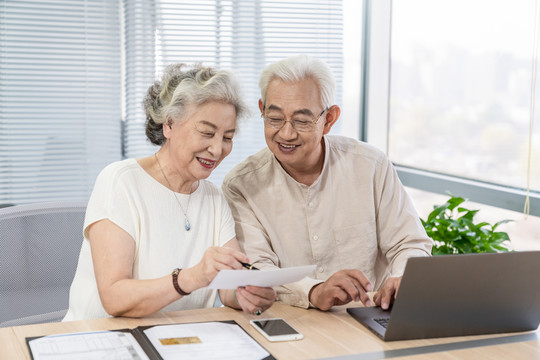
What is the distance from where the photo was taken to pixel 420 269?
4.78 ft

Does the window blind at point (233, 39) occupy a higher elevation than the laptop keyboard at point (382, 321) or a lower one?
higher

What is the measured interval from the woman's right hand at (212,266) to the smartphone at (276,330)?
6.8 inches

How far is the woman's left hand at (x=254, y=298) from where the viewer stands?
68.0 inches

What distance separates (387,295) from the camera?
6.06 feet

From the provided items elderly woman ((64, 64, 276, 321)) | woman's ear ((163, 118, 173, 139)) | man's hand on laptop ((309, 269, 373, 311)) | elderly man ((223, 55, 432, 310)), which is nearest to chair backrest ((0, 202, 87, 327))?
elderly woman ((64, 64, 276, 321))

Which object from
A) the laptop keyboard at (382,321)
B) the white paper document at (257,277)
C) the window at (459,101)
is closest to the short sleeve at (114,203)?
the white paper document at (257,277)

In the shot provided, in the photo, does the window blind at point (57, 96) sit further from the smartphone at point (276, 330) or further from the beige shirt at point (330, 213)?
the smartphone at point (276, 330)

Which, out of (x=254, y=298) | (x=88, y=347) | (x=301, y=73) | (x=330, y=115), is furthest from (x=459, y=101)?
(x=88, y=347)

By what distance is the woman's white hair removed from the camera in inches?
84.4

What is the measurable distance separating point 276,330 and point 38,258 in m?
0.88

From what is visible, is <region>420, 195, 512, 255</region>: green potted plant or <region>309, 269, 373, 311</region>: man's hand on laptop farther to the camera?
<region>420, 195, 512, 255</region>: green potted plant

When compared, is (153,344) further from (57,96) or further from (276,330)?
(57,96)

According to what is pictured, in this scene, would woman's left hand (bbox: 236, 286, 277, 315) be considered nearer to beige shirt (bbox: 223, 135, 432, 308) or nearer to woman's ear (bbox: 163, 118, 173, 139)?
beige shirt (bbox: 223, 135, 432, 308)

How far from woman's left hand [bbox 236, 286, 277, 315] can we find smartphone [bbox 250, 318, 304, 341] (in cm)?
6
